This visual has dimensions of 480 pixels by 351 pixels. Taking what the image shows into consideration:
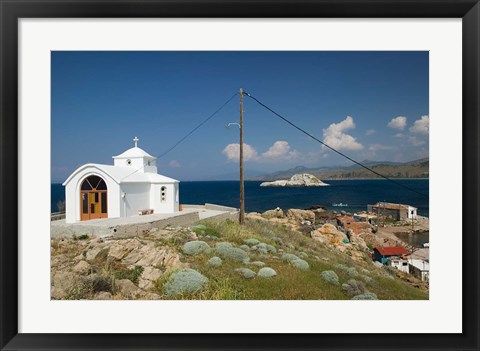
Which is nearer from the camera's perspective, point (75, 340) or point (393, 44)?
point (75, 340)

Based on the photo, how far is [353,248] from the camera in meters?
5.59

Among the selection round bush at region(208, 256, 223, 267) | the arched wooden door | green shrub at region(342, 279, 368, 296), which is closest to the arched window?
the arched wooden door

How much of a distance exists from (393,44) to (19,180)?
3443 mm

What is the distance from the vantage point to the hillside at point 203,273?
2.96m

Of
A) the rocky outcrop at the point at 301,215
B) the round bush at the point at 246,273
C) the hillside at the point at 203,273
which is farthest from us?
the rocky outcrop at the point at 301,215

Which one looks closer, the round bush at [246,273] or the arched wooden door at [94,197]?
the round bush at [246,273]

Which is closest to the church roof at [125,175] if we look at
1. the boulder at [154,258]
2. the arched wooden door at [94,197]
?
the arched wooden door at [94,197]

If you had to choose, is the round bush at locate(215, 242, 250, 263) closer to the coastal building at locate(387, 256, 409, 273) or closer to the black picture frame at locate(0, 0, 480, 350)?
the black picture frame at locate(0, 0, 480, 350)

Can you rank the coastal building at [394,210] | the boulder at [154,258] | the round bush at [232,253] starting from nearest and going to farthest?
the boulder at [154,258], the round bush at [232,253], the coastal building at [394,210]

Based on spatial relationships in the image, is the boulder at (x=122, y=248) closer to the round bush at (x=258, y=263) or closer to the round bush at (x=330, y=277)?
the round bush at (x=258, y=263)

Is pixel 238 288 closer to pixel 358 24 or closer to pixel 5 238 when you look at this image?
pixel 5 238

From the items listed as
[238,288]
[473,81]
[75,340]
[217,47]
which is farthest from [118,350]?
[473,81]

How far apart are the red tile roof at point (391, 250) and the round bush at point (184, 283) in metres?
3.02

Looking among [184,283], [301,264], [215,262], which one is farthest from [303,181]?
[184,283]
